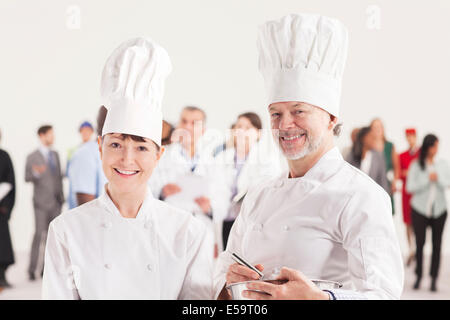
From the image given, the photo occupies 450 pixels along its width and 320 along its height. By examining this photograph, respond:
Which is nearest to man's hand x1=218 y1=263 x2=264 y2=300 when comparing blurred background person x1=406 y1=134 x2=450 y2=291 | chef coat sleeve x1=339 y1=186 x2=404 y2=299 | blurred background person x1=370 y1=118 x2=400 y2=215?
chef coat sleeve x1=339 y1=186 x2=404 y2=299

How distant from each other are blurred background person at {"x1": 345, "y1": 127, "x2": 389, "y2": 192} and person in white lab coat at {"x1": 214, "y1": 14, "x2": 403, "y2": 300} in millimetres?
282

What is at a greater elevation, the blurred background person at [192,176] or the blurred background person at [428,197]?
the blurred background person at [192,176]

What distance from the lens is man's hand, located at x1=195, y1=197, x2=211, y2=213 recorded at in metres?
1.28

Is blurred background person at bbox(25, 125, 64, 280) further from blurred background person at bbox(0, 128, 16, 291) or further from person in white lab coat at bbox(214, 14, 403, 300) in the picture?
person in white lab coat at bbox(214, 14, 403, 300)

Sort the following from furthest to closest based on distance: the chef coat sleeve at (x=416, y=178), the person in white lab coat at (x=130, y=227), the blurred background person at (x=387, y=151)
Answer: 1. the chef coat sleeve at (x=416, y=178)
2. the blurred background person at (x=387, y=151)
3. the person in white lab coat at (x=130, y=227)

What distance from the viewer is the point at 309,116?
3.48ft

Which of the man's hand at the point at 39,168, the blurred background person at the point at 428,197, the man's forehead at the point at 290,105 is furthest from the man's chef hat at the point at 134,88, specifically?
the blurred background person at the point at 428,197

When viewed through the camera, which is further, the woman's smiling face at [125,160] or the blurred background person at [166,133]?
the blurred background person at [166,133]

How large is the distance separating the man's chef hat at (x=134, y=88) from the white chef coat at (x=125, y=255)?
14 centimetres

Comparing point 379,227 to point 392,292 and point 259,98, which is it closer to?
point 392,292

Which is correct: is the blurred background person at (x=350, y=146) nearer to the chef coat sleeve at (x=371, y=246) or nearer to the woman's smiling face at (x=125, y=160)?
the chef coat sleeve at (x=371, y=246)

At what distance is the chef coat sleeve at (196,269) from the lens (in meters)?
1.07


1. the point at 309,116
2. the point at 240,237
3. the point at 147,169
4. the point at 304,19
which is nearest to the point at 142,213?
the point at 147,169
